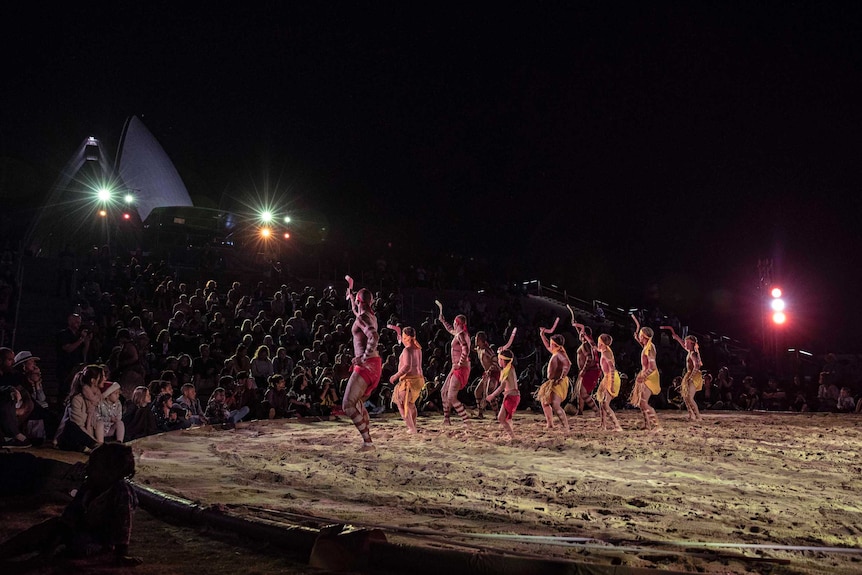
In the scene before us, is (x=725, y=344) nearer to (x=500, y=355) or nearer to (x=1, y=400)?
(x=500, y=355)

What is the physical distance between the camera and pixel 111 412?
895 cm

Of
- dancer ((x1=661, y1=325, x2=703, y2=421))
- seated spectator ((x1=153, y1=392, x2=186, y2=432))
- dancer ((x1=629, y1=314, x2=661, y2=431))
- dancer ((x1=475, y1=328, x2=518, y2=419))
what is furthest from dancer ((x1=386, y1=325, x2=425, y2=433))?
dancer ((x1=661, y1=325, x2=703, y2=421))

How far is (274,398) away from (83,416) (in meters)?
5.98

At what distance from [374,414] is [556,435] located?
593cm

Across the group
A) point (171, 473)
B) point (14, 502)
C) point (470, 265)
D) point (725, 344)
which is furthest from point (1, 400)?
point (725, 344)

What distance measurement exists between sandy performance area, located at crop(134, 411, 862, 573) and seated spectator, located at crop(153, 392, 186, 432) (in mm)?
504

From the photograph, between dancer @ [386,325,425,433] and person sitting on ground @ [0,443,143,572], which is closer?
person sitting on ground @ [0,443,143,572]

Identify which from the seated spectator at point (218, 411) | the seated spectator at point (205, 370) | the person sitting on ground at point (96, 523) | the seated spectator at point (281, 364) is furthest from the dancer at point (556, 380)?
the person sitting on ground at point (96, 523)

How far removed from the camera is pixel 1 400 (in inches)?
332

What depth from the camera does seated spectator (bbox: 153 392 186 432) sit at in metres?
11.4

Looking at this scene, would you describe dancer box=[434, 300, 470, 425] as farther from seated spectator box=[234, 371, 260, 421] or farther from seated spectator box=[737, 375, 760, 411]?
seated spectator box=[737, 375, 760, 411]

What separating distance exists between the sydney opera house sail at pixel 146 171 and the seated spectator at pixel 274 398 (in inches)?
1559

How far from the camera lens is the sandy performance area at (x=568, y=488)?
4074 millimetres

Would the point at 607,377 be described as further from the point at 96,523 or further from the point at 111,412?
the point at 96,523
